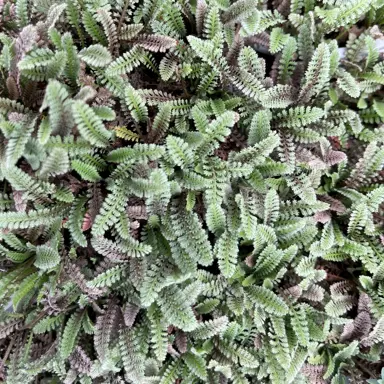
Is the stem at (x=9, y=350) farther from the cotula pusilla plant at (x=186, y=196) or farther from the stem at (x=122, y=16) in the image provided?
the stem at (x=122, y=16)

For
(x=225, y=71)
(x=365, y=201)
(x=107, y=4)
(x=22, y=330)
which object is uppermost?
(x=107, y=4)

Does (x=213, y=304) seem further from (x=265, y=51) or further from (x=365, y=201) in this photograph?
(x=265, y=51)

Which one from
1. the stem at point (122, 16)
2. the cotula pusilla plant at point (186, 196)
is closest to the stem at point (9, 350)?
the cotula pusilla plant at point (186, 196)

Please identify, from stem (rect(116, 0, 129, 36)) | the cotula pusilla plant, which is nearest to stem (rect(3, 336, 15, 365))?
the cotula pusilla plant

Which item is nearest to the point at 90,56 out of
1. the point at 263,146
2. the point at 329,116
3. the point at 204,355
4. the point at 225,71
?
the point at 225,71

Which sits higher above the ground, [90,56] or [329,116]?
[90,56]

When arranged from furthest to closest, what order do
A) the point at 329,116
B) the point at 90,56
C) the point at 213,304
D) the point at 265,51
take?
the point at 265,51, the point at 329,116, the point at 213,304, the point at 90,56

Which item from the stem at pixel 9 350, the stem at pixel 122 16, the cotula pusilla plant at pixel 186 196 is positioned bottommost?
the stem at pixel 9 350

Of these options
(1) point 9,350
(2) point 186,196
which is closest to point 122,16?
(2) point 186,196

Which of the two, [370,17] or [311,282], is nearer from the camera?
[311,282]

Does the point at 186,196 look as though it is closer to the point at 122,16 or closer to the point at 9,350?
the point at 122,16
